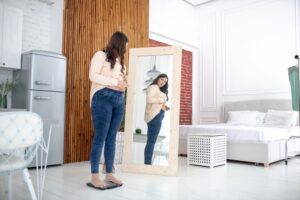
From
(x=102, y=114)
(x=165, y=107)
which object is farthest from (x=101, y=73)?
(x=165, y=107)

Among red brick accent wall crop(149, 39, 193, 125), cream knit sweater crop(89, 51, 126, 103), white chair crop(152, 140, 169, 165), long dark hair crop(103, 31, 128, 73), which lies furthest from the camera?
red brick accent wall crop(149, 39, 193, 125)

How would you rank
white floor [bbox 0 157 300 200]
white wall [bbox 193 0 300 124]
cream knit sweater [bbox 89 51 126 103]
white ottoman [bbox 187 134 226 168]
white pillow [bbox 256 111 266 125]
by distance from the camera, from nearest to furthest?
white floor [bbox 0 157 300 200] < cream knit sweater [bbox 89 51 126 103] < white ottoman [bbox 187 134 226 168] < white pillow [bbox 256 111 266 125] < white wall [bbox 193 0 300 124]

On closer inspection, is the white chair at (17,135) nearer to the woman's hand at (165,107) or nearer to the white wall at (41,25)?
the woman's hand at (165,107)

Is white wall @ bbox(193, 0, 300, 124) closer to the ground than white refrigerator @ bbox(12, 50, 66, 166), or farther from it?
farther from it

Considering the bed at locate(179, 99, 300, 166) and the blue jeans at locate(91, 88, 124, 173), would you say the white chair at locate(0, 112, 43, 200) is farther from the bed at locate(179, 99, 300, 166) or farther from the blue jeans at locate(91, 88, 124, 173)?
the bed at locate(179, 99, 300, 166)

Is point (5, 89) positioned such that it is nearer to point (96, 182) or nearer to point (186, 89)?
point (96, 182)

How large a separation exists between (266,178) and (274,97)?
114 inches

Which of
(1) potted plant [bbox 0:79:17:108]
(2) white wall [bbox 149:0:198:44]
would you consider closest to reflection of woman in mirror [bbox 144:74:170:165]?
(1) potted plant [bbox 0:79:17:108]

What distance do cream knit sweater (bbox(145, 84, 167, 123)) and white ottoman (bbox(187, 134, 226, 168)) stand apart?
3.29 feet

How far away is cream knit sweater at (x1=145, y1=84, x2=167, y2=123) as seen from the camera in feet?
10.4

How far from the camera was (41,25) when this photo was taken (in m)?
3.93

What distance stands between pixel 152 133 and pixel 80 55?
1.82 metres

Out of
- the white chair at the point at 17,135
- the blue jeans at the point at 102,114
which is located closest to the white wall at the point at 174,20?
the blue jeans at the point at 102,114

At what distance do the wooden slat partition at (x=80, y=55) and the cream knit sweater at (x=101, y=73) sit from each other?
1657mm
